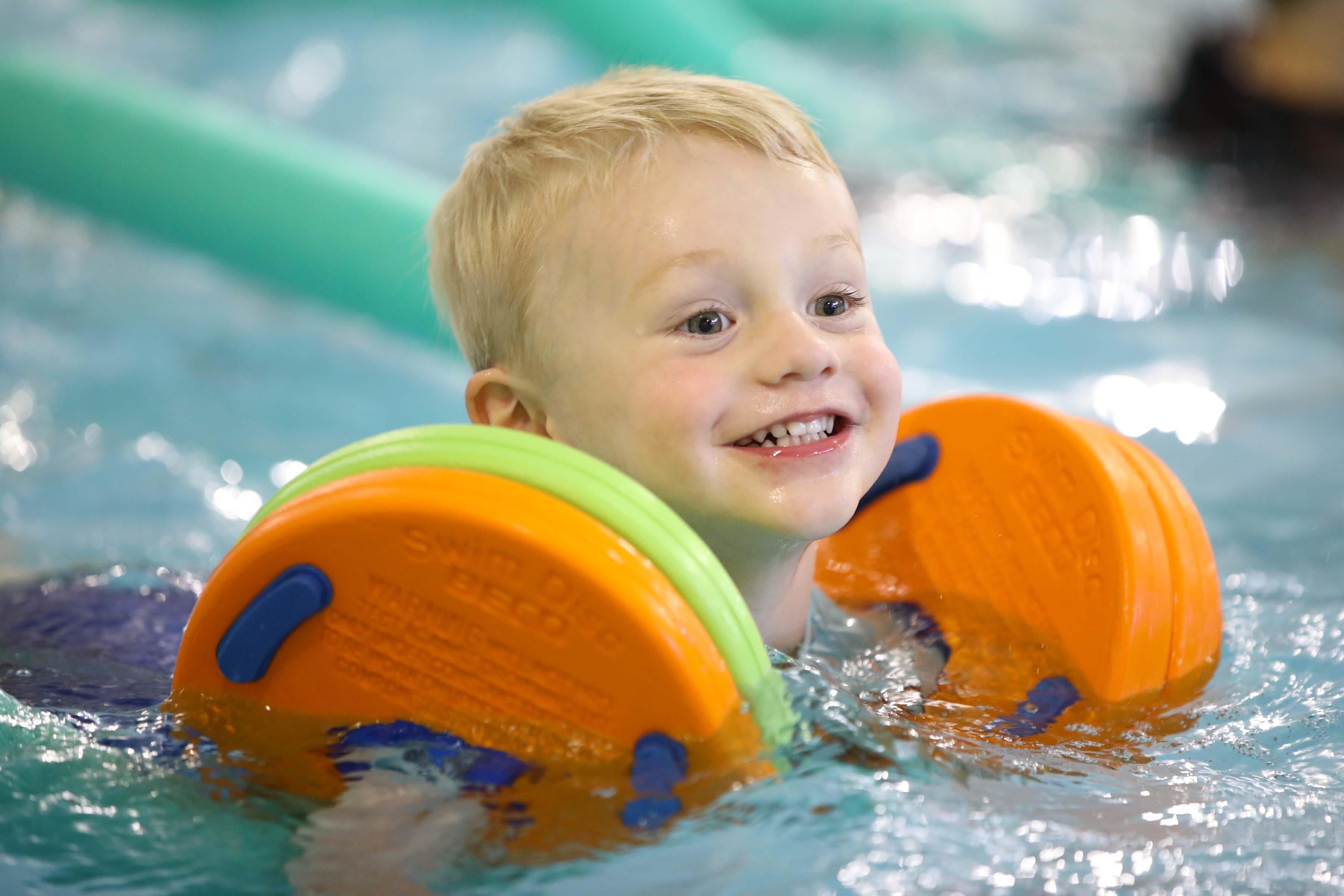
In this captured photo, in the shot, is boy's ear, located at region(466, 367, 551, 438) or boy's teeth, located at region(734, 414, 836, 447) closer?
boy's teeth, located at region(734, 414, 836, 447)

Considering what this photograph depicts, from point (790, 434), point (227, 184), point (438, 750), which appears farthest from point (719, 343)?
point (227, 184)

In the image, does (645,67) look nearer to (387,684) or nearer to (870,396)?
(870,396)

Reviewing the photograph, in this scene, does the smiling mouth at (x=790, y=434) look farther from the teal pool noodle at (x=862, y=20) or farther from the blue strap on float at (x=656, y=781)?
the teal pool noodle at (x=862, y=20)

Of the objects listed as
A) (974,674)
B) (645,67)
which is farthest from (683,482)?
(645,67)

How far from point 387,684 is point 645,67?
1006mm

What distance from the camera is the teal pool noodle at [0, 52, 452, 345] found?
12.0 feet

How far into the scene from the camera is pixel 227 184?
396 cm

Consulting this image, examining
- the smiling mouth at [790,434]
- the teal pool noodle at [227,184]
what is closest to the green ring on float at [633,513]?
the smiling mouth at [790,434]

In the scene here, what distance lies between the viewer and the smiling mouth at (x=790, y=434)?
5.23ft

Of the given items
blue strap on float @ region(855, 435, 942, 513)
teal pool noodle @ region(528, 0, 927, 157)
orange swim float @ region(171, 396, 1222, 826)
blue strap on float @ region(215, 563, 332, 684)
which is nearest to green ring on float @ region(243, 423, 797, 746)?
orange swim float @ region(171, 396, 1222, 826)

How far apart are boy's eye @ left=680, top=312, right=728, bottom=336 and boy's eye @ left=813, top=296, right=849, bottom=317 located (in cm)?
13

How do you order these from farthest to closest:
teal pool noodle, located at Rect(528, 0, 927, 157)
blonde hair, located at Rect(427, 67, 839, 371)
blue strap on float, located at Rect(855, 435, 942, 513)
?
teal pool noodle, located at Rect(528, 0, 927, 157) → blue strap on float, located at Rect(855, 435, 942, 513) → blonde hair, located at Rect(427, 67, 839, 371)

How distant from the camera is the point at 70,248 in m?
4.18

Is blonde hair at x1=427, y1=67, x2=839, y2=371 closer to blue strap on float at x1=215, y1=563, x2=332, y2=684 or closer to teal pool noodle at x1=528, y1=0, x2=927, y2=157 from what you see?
blue strap on float at x1=215, y1=563, x2=332, y2=684
